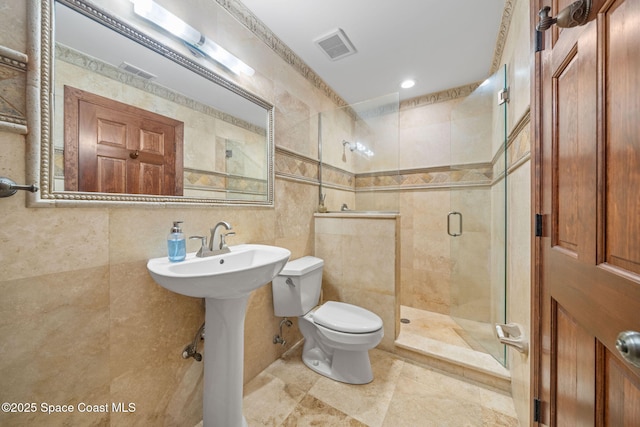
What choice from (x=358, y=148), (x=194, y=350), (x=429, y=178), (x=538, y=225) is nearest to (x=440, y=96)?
(x=429, y=178)

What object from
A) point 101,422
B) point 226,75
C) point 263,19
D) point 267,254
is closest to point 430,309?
point 267,254

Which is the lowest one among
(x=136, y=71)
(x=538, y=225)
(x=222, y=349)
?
(x=222, y=349)

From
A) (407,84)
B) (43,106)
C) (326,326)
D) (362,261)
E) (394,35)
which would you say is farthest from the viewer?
(407,84)

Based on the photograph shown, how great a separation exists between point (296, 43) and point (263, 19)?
283 mm

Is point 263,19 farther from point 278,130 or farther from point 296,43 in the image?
point 278,130

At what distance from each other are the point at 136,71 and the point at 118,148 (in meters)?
0.36

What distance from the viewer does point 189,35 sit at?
3.76 ft

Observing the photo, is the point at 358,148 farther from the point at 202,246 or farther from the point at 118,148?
the point at 118,148

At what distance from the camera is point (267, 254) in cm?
128

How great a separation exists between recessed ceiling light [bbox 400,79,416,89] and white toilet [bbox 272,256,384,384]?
6.34 ft

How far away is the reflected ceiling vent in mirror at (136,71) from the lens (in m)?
0.97

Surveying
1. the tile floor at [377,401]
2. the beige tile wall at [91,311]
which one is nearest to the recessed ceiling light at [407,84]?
the beige tile wall at [91,311]

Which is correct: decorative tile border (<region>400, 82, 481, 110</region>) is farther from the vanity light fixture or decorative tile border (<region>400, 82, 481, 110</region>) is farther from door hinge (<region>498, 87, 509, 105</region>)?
the vanity light fixture

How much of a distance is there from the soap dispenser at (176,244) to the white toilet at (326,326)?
670 mm
